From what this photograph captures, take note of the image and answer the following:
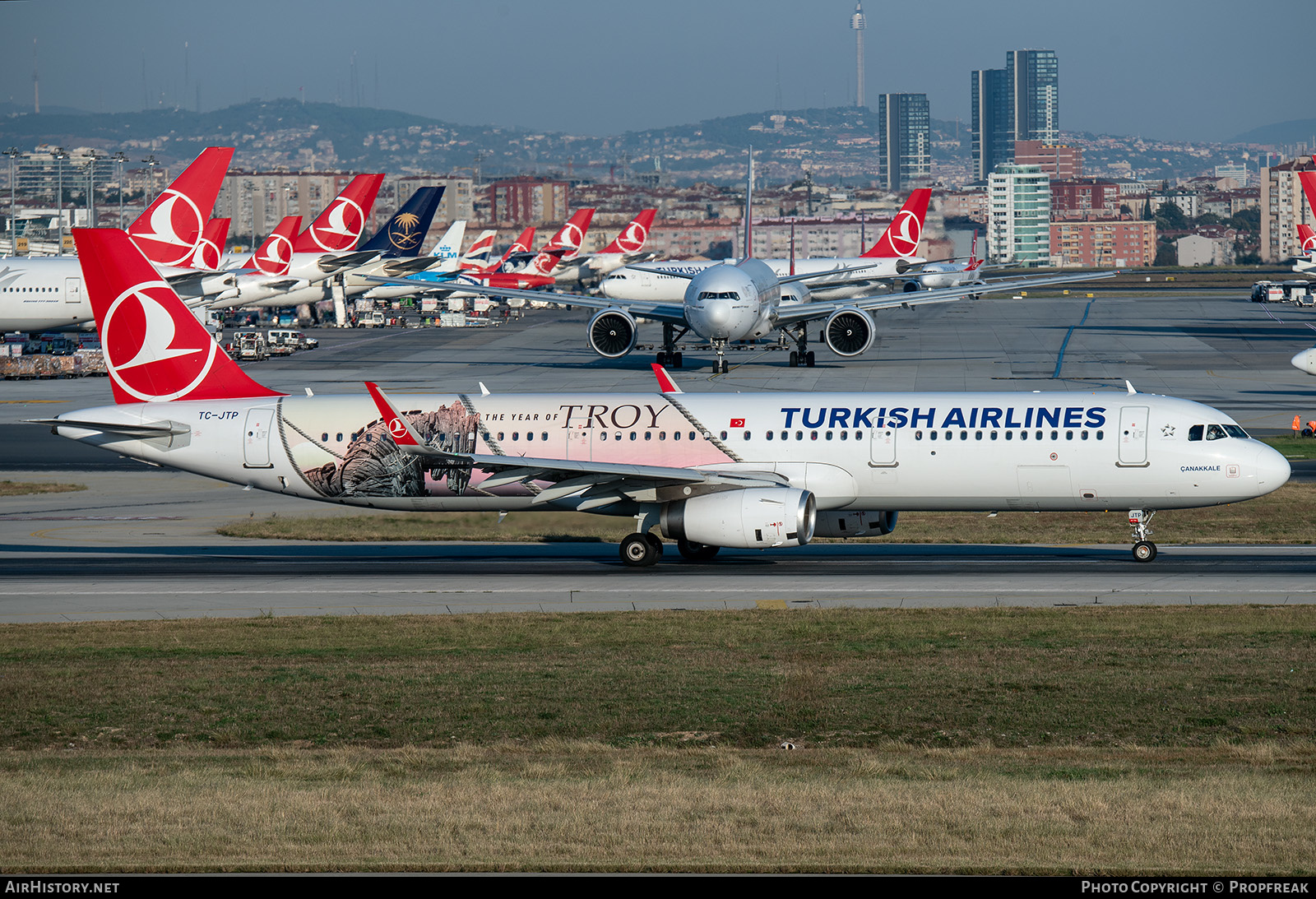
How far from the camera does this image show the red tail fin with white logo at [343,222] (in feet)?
450

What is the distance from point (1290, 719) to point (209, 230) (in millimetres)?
80539

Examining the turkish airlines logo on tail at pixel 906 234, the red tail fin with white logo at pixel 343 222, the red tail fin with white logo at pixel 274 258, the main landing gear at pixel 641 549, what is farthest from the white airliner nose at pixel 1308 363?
the red tail fin with white logo at pixel 274 258

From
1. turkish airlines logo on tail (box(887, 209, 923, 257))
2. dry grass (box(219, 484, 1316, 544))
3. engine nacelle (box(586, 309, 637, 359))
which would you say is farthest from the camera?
turkish airlines logo on tail (box(887, 209, 923, 257))

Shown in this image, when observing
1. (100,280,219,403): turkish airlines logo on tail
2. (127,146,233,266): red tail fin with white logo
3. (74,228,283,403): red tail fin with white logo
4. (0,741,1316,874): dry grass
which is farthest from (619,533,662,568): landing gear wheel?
(127,146,233,266): red tail fin with white logo

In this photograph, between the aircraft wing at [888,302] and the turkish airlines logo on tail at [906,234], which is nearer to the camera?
the aircraft wing at [888,302]

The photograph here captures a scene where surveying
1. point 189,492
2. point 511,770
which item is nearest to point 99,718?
point 511,770

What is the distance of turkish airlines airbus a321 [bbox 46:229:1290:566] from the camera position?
123 ft

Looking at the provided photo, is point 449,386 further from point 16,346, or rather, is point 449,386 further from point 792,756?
point 792,756

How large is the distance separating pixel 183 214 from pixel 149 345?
144 ft

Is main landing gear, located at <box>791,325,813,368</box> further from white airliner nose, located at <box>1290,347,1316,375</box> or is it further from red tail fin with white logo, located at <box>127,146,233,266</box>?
red tail fin with white logo, located at <box>127,146,233,266</box>

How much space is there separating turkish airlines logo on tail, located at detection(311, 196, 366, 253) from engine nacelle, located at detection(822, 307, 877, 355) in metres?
59.2

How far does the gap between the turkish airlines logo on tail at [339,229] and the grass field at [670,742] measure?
111 metres

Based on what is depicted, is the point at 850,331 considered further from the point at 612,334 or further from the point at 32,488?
the point at 32,488

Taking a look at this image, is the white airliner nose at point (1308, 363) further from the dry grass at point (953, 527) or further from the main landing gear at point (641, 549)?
the main landing gear at point (641, 549)
